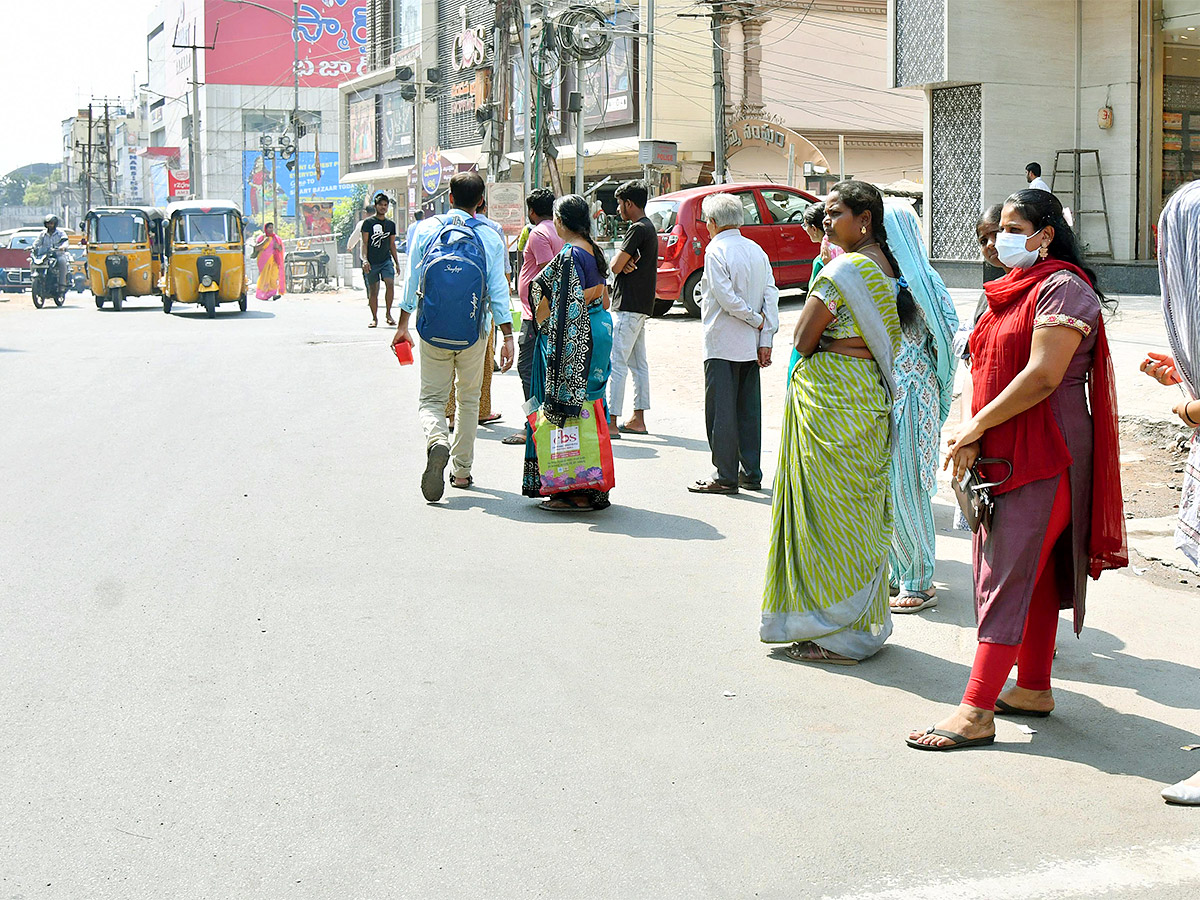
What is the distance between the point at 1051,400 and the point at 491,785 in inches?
80.7

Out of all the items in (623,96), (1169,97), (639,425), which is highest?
(623,96)

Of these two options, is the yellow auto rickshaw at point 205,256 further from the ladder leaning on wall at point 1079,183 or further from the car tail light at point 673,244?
the ladder leaning on wall at point 1079,183

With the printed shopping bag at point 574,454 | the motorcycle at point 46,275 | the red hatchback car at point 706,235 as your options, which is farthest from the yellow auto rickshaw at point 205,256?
the printed shopping bag at point 574,454

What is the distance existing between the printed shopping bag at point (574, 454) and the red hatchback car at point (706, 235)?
32.5 ft

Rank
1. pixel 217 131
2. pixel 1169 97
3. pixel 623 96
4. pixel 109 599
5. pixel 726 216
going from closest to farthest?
1. pixel 109 599
2. pixel 726 216
3. pixel 1169 97
4. pixel 623 96
5. pixel 217 131

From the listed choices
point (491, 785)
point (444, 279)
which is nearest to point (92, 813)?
point (491, 785)

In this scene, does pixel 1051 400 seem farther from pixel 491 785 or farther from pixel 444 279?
pixel 444 279

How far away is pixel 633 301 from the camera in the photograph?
10.2 meters

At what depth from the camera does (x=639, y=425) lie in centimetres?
1060

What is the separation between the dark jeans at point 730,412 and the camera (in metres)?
8.09

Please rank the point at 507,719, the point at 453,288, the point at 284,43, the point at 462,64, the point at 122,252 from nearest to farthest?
the point at 507,719, the point at 453,288, the point at 122,252, the point at 462,64, the point at 284,43

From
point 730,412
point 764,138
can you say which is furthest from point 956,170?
point 764,138

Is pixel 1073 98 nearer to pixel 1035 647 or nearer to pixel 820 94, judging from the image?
pixel 1035 647

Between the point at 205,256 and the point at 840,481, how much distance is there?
69.7 feet
